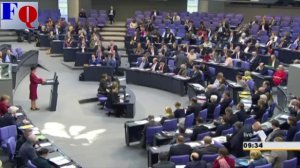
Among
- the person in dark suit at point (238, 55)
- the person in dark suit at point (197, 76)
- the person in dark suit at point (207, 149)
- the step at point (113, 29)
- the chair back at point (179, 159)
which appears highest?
the step at point (113, 29)

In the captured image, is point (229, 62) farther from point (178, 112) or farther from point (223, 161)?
point (223, 161)

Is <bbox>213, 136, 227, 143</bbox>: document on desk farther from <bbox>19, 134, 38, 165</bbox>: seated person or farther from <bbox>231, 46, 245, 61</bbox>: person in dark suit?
<bbox>231, 46, 245, 61</bbox>: person in dark suit

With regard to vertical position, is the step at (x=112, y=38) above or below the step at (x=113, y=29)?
below

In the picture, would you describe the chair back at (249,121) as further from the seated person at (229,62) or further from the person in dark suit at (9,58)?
the person in dark suit at (9,58)

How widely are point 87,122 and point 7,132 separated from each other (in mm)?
4010

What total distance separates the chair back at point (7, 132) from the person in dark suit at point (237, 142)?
5.26 meters

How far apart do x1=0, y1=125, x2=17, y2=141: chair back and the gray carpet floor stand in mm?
1631

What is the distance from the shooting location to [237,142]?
1062cm

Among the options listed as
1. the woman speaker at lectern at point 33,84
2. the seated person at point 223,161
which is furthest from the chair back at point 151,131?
the woman speaker at lectern at point 33,84

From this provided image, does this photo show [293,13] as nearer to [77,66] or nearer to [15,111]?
[77,66]

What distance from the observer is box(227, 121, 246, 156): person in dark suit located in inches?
420

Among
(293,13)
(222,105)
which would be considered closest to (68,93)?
(222,105)

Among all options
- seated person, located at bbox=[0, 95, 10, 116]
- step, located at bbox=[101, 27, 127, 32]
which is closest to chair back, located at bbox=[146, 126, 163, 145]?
seated person, located at bbox=[0, 95, 10, 116]

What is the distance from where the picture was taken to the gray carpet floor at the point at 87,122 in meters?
12.2
